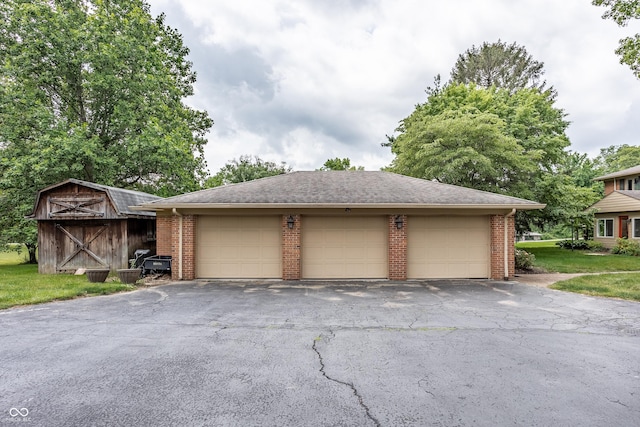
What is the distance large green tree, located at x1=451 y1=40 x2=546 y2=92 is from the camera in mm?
26125

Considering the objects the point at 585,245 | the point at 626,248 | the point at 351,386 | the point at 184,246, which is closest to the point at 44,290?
the point at 184,246

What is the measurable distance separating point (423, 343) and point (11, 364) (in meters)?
5.20

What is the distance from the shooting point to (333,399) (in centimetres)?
301

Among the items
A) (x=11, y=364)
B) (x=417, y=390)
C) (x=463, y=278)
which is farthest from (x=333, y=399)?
(x=463, y=278)

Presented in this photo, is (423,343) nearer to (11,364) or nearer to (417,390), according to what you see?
(417,390)

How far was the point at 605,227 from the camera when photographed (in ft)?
68.4

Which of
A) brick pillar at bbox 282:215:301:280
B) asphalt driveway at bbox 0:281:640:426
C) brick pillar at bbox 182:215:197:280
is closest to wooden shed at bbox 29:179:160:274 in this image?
brick pillar at bbox 182:215:197:280

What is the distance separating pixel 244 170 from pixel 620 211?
103 ft

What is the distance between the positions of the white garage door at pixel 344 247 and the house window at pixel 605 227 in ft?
64.3

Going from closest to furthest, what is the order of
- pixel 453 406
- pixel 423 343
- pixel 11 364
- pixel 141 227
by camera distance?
pixel 453 406 < pixel 11 364 < pixel 423 343 < pixel 141 227

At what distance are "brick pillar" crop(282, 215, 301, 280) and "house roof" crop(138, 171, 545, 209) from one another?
0.80 meters

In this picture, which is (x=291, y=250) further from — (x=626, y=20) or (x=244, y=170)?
(x=244, y=170)

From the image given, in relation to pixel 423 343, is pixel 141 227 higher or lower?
higher

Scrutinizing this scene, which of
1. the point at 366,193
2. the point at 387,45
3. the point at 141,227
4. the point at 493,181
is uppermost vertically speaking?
the point at 387,45
